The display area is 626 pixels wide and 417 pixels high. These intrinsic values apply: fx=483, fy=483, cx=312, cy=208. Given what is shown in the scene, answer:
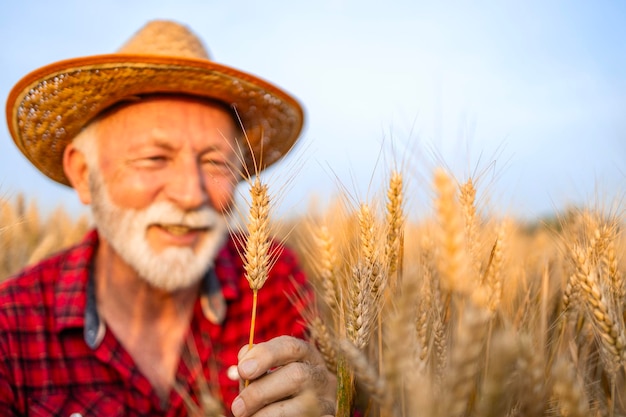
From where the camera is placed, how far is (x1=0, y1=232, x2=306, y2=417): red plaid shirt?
173cm

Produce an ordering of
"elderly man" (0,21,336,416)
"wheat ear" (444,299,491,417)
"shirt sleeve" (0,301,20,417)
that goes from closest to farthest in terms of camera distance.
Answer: "wheat ear" (444,299,491,417) < "shirt sleeve" (0,301,20,417) < "elderly man" (0,21,336,416)

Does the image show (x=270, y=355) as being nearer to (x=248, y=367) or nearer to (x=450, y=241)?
(x=248, y=367)

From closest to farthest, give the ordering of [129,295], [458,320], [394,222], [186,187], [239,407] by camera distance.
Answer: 1. [458,320]
2. [239,407]
3. [394,222]
4. [186,187]
5. [129,295]

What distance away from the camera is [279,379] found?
44.8 inches

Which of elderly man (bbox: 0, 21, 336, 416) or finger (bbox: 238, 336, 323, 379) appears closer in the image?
finger (bbox: 238, 336, 323, 379)

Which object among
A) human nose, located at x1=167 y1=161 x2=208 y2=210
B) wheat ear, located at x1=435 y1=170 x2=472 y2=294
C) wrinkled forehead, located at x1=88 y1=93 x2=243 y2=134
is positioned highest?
wrinkled forehead, located at x1=88 y1=93 x2=243 y2=134

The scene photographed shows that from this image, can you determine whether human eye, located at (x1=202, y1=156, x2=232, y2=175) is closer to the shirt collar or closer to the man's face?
the man's face

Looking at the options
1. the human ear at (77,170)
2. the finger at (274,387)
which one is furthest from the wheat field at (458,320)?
the human ear at (77,170)

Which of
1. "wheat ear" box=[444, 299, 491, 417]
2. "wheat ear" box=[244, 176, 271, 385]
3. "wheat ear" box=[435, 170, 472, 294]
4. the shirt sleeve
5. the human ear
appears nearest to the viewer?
"wheat ear" box=[444, 299, 491, 417]

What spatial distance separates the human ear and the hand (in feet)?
4.71

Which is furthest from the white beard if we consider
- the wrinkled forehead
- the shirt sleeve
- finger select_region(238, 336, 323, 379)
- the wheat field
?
finger select_region(238, 336, 323, 379)

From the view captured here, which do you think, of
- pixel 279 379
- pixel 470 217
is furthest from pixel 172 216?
pixel 470 217

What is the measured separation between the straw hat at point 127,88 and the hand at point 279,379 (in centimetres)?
71

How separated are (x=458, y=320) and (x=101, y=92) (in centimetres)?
162
